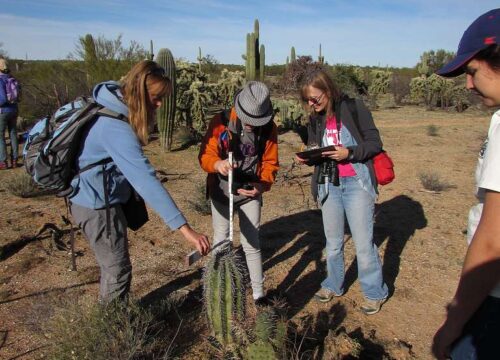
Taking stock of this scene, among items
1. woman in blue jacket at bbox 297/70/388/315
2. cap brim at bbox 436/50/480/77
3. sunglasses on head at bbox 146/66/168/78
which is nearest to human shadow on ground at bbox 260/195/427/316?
woman in blue jacket at bbox 297/70/388/315

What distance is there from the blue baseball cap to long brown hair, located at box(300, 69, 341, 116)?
1758 mm

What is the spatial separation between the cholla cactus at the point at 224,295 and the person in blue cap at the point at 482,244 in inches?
55.4

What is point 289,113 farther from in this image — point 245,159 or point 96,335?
point 96,335

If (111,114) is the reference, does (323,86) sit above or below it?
above

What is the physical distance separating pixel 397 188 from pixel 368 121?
4389 millimetres

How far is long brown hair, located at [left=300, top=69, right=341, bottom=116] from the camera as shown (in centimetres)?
308

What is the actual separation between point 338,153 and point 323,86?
19.4 inches

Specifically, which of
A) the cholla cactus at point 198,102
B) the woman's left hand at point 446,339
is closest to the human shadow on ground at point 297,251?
the woman's left hand at point 446,339

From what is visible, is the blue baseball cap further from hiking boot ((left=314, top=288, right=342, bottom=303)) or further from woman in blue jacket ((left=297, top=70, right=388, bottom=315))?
hiking boot ((left=314, top=288, right=342, bottom=303))

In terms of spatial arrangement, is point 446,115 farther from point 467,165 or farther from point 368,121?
point 368,121

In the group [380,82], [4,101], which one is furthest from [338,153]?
[380,82]

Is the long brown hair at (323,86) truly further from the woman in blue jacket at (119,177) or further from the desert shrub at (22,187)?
the desert shrub at (22,187)

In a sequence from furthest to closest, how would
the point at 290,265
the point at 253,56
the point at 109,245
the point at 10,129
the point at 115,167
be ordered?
the point at 253,56
the point at 10,129
the point at 290,265
the point at 109,245
the point at 115,167

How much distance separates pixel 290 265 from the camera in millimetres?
4441
